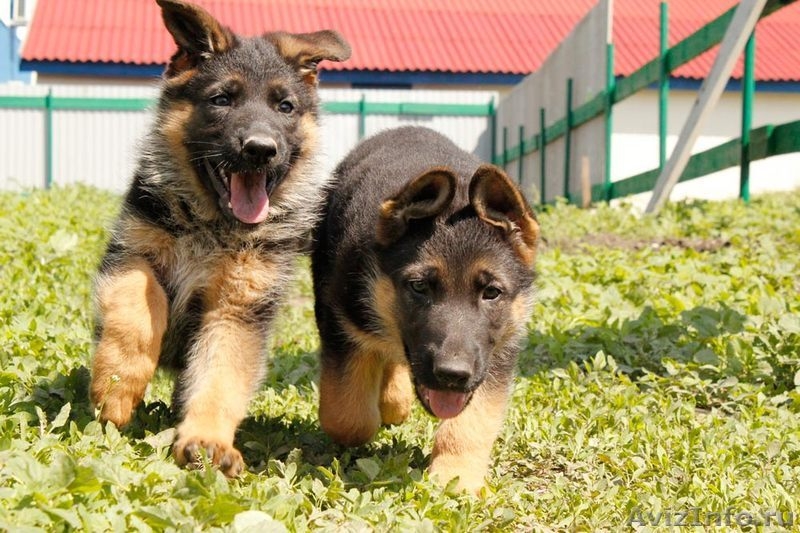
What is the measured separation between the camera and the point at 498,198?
12.6 feet

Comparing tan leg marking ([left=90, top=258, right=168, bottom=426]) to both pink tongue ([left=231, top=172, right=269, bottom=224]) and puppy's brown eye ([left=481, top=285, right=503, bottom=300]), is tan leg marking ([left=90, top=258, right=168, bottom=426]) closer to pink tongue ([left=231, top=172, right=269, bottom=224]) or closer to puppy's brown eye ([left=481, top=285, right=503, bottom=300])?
pink tongue ([left=231, top=172, right=269, bottom=224])

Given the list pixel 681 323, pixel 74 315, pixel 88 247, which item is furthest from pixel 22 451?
pixel 88 247

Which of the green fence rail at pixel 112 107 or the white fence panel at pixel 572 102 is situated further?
the green fence rail at pixel 112 107

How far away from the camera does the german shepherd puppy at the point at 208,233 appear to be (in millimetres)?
3574

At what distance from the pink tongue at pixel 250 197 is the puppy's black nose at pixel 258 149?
0.48ft

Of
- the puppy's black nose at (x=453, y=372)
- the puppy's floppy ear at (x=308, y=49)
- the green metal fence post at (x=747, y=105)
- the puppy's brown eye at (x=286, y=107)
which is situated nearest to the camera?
the puppy's black nose at (x=453, y=372)

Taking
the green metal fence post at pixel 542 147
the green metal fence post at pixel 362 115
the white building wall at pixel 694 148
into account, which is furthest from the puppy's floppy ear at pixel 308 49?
the green metal fence post at pixel 362 115

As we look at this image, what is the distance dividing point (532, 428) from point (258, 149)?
1.66 meters

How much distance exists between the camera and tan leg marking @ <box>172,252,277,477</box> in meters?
3.40

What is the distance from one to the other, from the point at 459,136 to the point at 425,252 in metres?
18.2

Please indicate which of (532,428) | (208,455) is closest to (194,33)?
(208,455)

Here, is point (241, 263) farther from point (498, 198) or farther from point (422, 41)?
point (422, 41)

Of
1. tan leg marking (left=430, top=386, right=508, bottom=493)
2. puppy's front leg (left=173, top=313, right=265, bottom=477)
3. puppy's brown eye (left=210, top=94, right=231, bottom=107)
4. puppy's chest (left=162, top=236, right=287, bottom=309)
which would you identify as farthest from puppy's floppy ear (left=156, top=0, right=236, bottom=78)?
tan leg marking (left=430, top=386, right=508, bottom=493)

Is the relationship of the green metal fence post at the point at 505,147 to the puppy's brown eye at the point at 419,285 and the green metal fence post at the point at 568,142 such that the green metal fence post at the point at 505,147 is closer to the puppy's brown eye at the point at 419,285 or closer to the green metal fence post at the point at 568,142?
the green metal fence post at the point at 568,142
